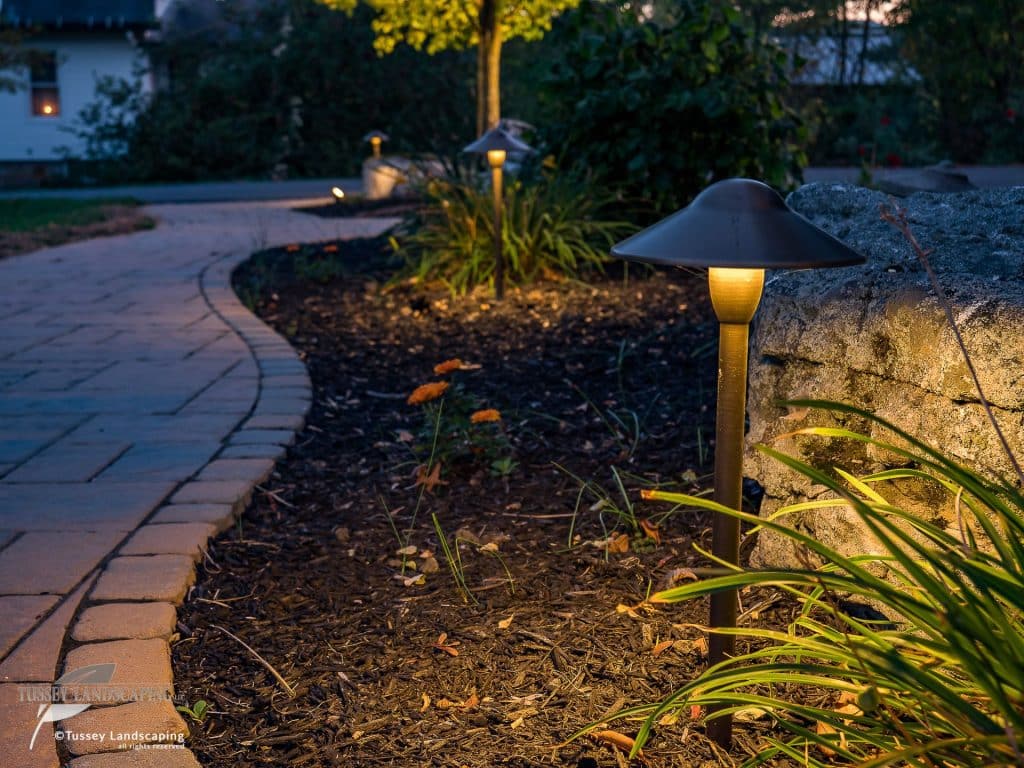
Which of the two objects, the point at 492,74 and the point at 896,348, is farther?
the point at 492,74

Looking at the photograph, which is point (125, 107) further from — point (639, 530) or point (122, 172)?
point (639, 530)

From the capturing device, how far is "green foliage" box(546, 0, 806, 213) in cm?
672

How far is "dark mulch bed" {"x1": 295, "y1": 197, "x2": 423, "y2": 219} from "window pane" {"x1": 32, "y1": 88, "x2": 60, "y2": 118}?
37.7ft

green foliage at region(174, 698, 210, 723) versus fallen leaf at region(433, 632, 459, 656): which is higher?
fallen leaf at region(433, 632, 459, 656)

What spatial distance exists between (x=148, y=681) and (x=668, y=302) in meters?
4.06

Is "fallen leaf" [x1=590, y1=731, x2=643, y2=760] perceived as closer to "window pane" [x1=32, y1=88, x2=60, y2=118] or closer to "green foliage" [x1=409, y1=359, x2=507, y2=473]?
"green foliage" [x1=409, y1=359, x2=507, y2=473]

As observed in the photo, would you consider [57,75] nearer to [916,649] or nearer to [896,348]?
[896,348]

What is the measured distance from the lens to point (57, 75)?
22109 mm

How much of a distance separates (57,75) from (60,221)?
40.7ft

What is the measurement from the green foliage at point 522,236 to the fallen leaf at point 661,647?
166 inches

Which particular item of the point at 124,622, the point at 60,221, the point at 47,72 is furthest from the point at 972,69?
the point at 124,622

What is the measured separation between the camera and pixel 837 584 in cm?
150

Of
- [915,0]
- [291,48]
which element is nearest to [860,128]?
[915,0]

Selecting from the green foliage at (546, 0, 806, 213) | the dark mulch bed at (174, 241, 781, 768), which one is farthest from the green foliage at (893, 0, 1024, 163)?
the dark mulch bed at (174, 241, 781, 768)
